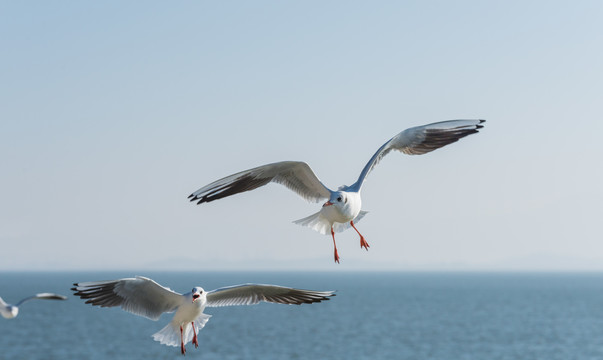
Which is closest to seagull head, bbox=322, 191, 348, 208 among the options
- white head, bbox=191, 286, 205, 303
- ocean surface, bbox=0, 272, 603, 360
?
white head, bbox=191, 286, 205, 303

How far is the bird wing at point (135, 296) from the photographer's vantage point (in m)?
13.1

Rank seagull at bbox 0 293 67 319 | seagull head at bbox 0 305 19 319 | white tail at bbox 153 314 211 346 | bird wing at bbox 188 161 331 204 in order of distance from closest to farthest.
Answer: seagull at bbox 0 293 67 319 < seagull head at bbox 0 305 19 319 < bird wing at bbox 188 161 331 204 < white tail at bbox 153 314 211 346

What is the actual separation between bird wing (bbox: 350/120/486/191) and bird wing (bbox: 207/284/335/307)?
7.34 feet

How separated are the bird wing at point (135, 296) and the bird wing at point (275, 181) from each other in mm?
1668

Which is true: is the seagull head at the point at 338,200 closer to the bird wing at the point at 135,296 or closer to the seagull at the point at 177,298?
the seagull at the point at 177,298

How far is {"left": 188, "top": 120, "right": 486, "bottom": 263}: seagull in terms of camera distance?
12.8 m

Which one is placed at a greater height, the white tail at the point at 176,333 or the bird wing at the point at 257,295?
the bird wing at the point at 257,295

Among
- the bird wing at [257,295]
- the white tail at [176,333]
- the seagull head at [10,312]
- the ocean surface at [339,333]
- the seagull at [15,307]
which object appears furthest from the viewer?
the ocean surface at [339,333]

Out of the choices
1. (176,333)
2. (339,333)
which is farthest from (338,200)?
(339,333)

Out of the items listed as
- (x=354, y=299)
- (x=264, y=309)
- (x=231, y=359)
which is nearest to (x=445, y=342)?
(x=231, y=359)

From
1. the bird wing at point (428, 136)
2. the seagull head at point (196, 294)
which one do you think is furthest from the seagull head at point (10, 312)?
the bird wing at point (428, 136)

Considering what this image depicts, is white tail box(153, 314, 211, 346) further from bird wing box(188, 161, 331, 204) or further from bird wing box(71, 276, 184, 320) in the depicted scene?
bird wing box(188, 161, 331, 204)

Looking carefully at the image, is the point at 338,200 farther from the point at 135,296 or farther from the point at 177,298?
the point at 135,296

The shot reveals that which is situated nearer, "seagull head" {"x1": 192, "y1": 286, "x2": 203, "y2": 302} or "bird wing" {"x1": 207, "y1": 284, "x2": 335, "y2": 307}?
"seagull head" {"x1": 192, "y1": 286, "x2": 203, "y2": 302}
